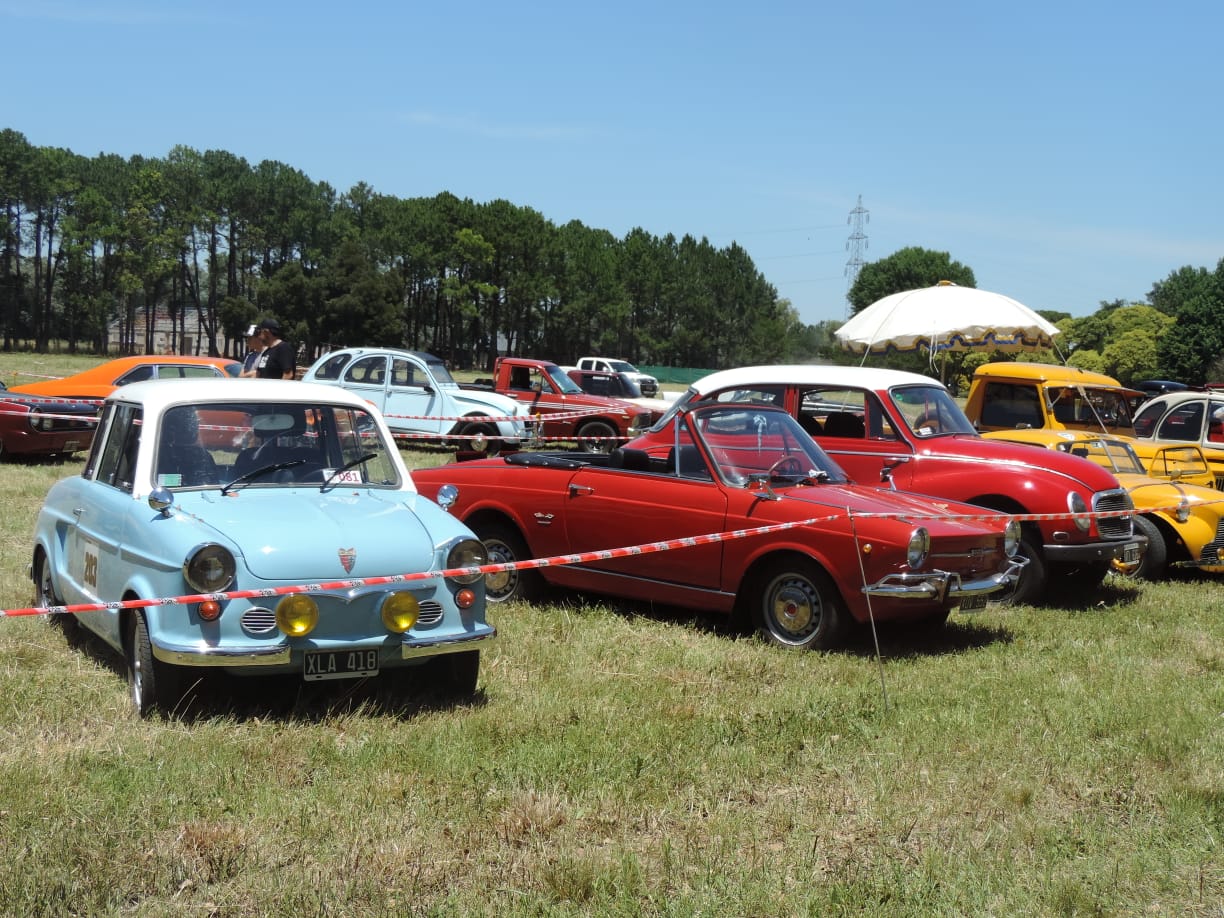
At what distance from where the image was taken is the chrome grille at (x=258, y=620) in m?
5.51

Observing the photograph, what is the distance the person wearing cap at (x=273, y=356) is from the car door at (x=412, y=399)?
696cm

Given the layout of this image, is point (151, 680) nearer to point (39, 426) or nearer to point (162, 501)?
point (162, 501)

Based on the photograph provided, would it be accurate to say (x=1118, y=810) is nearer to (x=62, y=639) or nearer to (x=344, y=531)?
(x=344, y=531)

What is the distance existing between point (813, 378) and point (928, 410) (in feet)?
3.49

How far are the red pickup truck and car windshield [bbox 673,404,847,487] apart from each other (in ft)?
41.2

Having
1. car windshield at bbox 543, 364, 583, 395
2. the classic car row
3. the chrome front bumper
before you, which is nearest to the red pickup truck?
car windshield at bbox 543, 364, 583, 395

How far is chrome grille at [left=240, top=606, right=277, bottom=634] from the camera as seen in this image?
18.1 feet

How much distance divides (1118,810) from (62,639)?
234 inches

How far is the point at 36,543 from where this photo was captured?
770 centimetres

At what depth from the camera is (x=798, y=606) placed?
7.75 meters

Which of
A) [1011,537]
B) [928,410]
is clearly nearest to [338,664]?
[1011,537]

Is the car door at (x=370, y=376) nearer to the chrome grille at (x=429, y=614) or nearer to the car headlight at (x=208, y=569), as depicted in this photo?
the chrome grille at (x=429, y=614)

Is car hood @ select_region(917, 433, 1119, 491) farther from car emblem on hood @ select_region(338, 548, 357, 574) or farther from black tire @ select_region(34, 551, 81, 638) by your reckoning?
black tire @ select_region(34, 551, 81, 638)

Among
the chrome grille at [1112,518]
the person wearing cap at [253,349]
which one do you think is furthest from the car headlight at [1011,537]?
the person wearing cap at [253,349]
